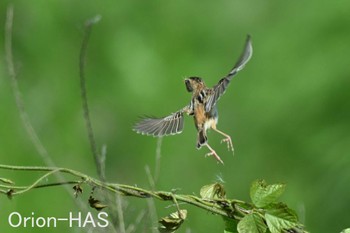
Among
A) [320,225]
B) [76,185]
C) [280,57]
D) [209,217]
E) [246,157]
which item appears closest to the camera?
[76,185]

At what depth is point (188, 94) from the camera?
424cm

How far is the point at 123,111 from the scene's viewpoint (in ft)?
15.0

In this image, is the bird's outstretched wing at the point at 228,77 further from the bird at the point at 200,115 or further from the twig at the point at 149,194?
the twig at the point at 149,194

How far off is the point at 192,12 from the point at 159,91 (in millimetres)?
603

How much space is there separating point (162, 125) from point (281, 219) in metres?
0.28

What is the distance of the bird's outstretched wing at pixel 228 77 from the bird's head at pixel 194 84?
0.31ft

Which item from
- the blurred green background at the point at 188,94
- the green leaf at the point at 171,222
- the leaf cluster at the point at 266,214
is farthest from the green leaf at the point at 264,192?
the blurred green background at the point at 188,94

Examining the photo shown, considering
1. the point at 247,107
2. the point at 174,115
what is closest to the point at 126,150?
the point at 247,107

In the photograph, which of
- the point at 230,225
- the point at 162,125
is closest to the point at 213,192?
the point at 230,225

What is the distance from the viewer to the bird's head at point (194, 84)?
7.48 ft

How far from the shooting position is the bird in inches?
82.8

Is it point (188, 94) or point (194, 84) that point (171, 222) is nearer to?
point (194, 84)

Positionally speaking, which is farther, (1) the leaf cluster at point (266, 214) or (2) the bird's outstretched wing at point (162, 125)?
(2) the bird's outstretched wing at point (162, 125)

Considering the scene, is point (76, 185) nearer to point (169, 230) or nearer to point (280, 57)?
point (169, 230)
